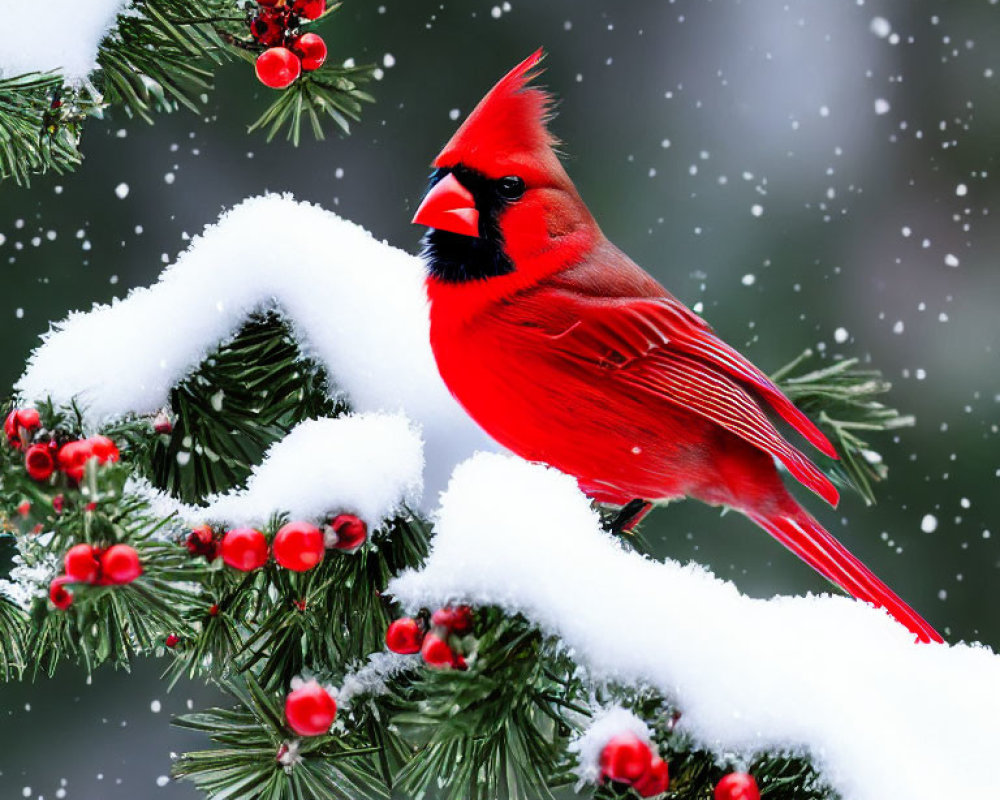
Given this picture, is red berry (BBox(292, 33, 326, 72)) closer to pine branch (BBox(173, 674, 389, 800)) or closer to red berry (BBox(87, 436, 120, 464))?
red berry (BBox(87, 436, 120, 464))

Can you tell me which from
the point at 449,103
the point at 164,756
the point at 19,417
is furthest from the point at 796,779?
the point at 164,756

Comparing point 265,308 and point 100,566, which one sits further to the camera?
point 265,308

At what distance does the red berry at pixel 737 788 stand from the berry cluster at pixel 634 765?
0.04 m

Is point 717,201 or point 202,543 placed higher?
point 717,201

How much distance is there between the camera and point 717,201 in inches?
93.7

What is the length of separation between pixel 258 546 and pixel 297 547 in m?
0.03

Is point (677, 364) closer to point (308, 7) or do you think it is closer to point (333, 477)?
point (333, 477)

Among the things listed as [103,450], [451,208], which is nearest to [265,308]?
[451,208]

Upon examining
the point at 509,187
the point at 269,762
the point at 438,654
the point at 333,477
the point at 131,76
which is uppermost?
the point at 131,76

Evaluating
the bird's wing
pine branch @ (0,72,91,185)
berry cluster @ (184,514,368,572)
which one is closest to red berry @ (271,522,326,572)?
berry cluster @ (184,514,368,572)

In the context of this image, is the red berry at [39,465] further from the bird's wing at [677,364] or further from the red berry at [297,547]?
the bird's wing at [677,364]

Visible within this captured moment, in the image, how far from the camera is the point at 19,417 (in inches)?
31.0

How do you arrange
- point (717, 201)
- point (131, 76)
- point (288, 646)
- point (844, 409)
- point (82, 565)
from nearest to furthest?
point (82, 565) → point (288, 646) → point (131, 76) → point (844, 409) → point (717, 201)

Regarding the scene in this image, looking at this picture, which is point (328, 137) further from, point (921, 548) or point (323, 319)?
point (921, 548)
